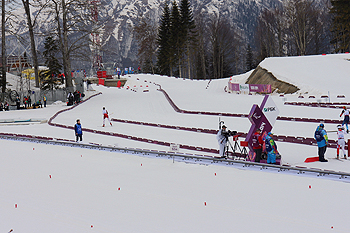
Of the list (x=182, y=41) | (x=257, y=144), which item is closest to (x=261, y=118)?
(x=257, y=144)

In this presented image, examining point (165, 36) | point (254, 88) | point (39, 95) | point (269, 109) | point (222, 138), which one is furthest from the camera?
point (165, 36)

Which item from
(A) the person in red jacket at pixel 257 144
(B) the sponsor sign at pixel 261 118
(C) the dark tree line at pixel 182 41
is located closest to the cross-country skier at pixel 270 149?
(A) the person in red jacket at pixel 257 144

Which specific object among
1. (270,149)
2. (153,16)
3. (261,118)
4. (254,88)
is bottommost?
(270,149)

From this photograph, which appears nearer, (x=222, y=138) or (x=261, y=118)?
(x=222, y=138)

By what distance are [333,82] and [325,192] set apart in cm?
3029

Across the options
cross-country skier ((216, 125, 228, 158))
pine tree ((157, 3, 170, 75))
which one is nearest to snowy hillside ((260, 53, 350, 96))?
cross-country skier ((216, 125, 228, 158))

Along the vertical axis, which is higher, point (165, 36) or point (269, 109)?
point (165, 36)

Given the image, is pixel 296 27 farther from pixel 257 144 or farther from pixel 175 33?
pixel 257 144

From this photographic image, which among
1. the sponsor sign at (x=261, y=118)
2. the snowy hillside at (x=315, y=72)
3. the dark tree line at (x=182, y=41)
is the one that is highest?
the dark tree line at (x=182, y=41)

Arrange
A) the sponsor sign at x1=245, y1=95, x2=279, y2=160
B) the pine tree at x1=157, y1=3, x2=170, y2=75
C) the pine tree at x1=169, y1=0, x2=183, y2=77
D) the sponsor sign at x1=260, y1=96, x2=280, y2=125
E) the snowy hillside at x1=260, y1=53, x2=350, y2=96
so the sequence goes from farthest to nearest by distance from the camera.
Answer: the pine tree at x1=157, y1=3, x2=170, y2=75, the pine tree at x1=169, y1=0, x2=183, y2=77, the snowy hillside at x1=260, y1=53, x2=350, y2=96, the sponsor sign at x1=260, y1=96, x2=280, y2=125, the sponsor sign at x1=245, y1=95, x2=279, y2=160

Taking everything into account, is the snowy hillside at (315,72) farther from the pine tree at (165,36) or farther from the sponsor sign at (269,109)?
the pine tree at (165,36)

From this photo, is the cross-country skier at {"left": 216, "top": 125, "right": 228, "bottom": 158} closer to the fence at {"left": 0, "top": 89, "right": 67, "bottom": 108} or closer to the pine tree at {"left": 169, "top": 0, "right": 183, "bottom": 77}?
the fence at {"left": 0, "top": 89, "right": 67, "bottom": 108}

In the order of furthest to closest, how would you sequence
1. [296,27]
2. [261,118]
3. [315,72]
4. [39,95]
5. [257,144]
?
1. [296,27]
2. [315,72]
3. [39,95]
4. [261,118]
5. [257,144]

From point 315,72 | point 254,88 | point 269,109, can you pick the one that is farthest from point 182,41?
point 269,109
